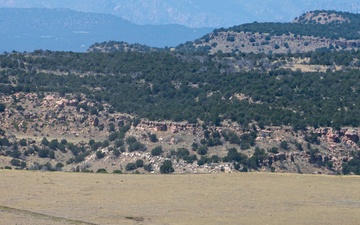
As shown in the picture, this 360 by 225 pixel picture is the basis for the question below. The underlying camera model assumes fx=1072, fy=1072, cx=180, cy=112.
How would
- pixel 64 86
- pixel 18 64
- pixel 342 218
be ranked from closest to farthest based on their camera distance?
pixel 342 218
pixel 64 86
pixel 18 64

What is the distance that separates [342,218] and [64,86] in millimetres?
43017

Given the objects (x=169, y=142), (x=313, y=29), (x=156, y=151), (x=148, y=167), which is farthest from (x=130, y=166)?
(x=313, y=29)

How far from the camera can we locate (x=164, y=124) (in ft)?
197

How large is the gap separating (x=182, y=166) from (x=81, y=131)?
47.5ft

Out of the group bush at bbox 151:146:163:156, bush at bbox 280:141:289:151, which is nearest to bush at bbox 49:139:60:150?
bush at bbox 151:146:163:156

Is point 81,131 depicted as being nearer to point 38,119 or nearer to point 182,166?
point 38,119

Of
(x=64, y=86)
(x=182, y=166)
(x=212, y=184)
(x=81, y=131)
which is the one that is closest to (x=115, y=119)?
(x=81, y=131)

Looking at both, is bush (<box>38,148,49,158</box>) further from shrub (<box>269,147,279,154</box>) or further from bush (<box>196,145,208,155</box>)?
shrub (<box>269,147,279,154</box>)

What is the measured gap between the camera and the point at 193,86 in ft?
257

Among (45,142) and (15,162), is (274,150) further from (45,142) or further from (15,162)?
(45,142)

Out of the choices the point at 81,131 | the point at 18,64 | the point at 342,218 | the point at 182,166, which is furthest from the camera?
the point at 18,64

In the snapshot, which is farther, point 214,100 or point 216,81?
point 216,81

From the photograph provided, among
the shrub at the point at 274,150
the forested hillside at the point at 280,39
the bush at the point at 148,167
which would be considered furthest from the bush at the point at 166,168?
the forested hillside at the point at 280,39

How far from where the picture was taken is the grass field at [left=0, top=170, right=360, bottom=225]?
3328cm
